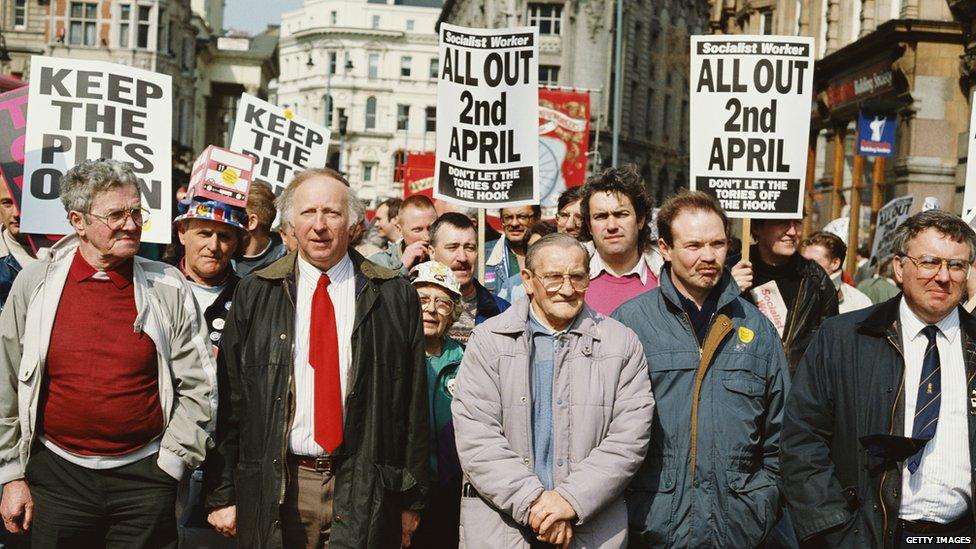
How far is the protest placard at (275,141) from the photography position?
10.4 metres

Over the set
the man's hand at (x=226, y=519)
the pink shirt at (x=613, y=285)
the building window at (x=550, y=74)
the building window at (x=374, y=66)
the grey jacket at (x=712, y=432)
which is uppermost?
the building window at (x=374, y=66)

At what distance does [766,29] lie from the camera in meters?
28.5

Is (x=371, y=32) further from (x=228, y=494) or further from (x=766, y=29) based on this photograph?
(x=228, y=494)

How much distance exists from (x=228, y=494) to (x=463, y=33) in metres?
4.59

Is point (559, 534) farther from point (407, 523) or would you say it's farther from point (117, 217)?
point (117, 217)

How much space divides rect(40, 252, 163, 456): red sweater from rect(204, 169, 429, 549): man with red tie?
0.32 m

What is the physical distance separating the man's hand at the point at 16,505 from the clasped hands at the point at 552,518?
6.70 ft

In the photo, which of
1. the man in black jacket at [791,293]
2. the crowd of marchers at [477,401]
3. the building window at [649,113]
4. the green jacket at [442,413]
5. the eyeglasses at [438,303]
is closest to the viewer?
the crowd of marchers at [477,401]

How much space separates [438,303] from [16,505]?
6.92 ft

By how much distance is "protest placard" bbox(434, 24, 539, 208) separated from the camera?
8.48m

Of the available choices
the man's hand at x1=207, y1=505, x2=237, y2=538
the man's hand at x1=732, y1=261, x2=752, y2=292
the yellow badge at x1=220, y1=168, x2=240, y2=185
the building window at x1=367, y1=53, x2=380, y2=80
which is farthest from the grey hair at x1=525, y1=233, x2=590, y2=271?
the building window at x1=367, y1=53, x2=380, y2=80

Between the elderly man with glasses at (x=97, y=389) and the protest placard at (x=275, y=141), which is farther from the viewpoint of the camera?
the protest placard at (x=275, y=141)

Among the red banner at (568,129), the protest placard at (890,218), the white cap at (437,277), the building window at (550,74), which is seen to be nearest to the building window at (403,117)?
the building window at (550,74)

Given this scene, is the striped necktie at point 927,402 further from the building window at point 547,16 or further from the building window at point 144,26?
the building window at point 144,26
